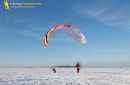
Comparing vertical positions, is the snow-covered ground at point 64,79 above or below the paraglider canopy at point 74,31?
below

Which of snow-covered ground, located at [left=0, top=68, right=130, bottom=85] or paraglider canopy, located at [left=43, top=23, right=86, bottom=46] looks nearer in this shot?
snow-covered ground, located at [left=0, top=68, right=130, bottom=85]

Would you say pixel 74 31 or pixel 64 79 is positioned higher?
pixel 74 31

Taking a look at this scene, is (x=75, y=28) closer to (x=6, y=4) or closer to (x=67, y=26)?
(x=67, y=26)

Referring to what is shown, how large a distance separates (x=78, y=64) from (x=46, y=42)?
627 centimetres

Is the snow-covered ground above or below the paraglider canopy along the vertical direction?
below

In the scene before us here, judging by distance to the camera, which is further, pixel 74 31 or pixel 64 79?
pixel 64 79

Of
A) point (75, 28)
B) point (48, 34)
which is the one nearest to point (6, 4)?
point (48, 34)

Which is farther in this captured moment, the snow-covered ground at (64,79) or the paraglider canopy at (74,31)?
the paraglider canopy at (74,31)

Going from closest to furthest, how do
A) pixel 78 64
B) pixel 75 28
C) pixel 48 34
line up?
pixel 48 34, pixel 75 28, pixel 78 64

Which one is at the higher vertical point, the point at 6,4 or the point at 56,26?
the point at 6,4

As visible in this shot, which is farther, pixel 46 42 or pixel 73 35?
pixel 73 35

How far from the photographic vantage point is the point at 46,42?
11.4 meters

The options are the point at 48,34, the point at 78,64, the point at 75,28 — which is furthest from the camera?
the point at 78,64

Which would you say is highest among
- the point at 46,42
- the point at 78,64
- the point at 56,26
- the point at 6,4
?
the point at 6,4
